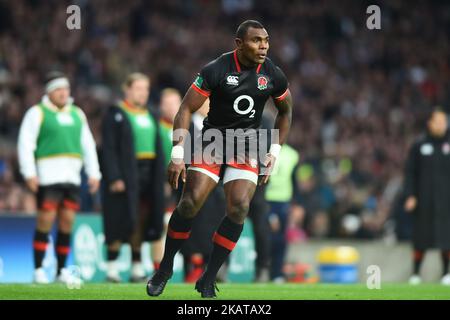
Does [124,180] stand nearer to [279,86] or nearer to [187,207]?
[187,207]

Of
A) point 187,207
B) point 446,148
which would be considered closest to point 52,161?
point 187,207

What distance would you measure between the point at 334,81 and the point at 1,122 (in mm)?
10408

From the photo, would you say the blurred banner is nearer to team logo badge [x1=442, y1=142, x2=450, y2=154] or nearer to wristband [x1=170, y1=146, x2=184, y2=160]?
team logo badge [x1=442, y1=142, x2=450, y2=154]

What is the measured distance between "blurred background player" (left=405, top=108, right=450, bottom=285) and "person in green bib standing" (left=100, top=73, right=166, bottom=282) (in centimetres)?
436

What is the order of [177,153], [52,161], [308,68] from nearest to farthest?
[177,153]
[52,161]
[308,68]

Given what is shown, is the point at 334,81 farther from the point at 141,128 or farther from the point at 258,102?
the point at 258,102

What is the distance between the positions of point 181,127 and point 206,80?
452 mm

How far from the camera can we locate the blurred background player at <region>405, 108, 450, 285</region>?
55.0 feet

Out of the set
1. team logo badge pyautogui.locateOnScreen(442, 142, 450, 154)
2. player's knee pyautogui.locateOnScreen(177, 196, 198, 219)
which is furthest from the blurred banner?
player's knee pyautogui.locateOnScreen(177, 196, 198, 219)

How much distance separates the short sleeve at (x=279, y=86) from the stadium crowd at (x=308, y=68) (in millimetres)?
8199

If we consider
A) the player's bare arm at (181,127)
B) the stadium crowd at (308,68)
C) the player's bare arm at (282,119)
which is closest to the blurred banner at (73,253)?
the stadium crowd at (308,68)

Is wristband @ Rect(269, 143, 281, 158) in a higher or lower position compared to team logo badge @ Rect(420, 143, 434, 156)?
higher

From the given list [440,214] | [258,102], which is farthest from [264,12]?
[258,102]

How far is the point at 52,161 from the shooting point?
1312cm
